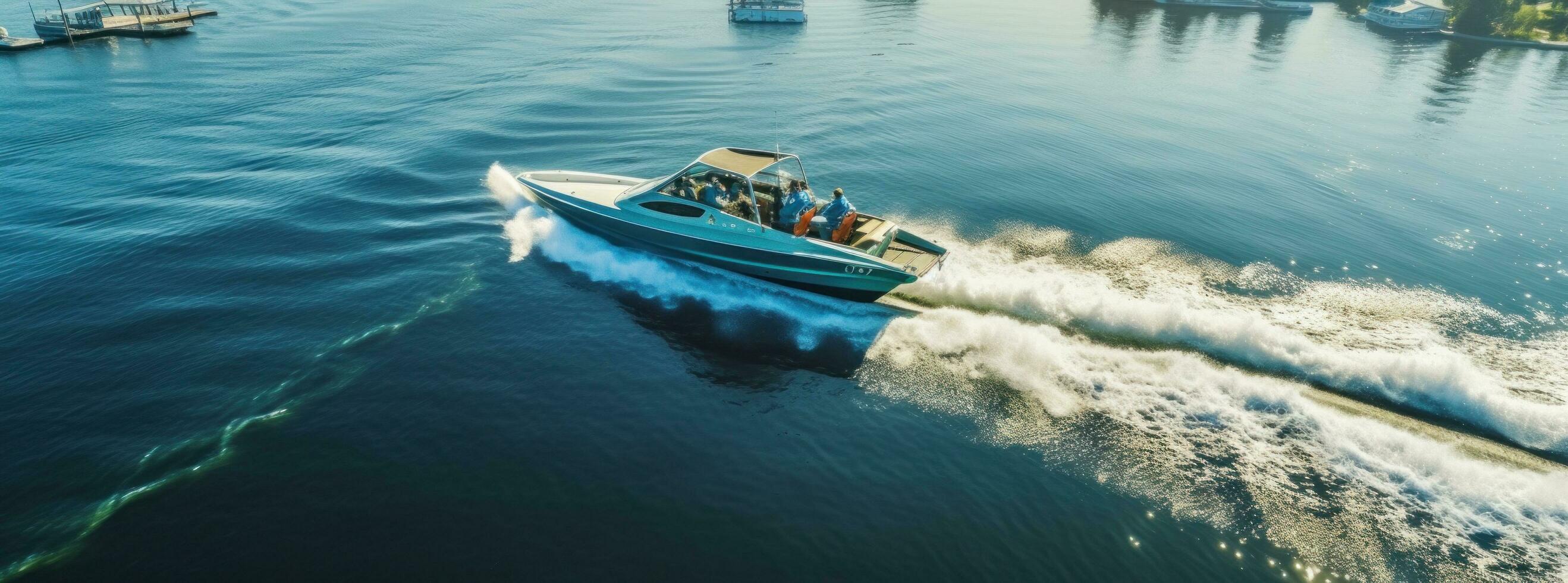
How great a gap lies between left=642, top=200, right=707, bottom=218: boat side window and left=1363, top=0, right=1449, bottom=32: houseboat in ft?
267

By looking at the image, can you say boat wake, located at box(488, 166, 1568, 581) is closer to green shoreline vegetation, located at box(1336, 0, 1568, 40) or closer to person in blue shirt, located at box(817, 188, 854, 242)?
person in blue shirt, located at box(817, 188, 854, 242)

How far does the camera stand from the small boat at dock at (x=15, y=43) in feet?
165

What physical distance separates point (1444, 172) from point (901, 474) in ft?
109

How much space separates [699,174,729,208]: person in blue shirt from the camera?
21.1 meters

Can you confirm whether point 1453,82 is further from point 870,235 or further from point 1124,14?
point 870,235

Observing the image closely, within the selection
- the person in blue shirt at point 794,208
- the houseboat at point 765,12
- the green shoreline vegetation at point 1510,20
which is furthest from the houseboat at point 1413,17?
the person in blue shirt at point 794,208

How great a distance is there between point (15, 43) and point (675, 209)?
5981 centimetres

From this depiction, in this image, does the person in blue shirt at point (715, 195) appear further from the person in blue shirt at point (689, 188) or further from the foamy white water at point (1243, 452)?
the foamy white water at point (1243, 452)

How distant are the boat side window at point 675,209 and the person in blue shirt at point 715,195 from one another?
0.31 m

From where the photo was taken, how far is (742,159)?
69.4 feet

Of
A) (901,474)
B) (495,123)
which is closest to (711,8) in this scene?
(495,123)

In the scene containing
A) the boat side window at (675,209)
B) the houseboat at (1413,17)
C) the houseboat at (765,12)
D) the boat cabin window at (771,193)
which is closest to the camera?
the boat side window at (675,209)

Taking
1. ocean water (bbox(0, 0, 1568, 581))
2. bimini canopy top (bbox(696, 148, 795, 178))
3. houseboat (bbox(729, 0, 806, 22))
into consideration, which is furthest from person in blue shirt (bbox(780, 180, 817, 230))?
houseboat (bbox(729, 0, 806, 22))

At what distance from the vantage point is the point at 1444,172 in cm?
3231
